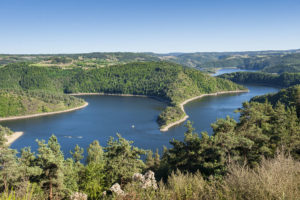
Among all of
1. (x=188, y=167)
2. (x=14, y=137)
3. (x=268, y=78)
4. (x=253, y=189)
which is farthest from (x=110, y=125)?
(x=268, y=78)

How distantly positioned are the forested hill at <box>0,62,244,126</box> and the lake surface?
82.1 feet

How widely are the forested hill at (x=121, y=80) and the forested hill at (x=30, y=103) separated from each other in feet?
131

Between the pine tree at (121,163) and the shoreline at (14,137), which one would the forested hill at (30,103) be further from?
the pine tree at (121,163)

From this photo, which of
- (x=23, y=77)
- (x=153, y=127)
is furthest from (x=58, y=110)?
(x=23, y=77)

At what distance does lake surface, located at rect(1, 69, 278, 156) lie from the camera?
2119 inches

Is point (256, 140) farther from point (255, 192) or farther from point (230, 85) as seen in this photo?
point (230, 85)

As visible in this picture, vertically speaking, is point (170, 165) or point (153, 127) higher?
point (170, 165)

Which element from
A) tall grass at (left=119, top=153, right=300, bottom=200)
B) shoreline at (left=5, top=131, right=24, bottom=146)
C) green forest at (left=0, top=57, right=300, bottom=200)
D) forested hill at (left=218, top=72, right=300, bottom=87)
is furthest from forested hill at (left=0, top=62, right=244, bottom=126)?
tall grass at (left=119, top=153, right=300, bottom=200)

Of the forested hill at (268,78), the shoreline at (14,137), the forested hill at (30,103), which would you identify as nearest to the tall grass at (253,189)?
the shoreline at (14,137)

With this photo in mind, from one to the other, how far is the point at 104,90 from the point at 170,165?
4658 inches

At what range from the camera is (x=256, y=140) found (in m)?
17.2

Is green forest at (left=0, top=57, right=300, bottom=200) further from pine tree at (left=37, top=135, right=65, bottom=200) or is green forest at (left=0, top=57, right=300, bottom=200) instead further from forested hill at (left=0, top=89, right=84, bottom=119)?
forested hill at (left=0, top=89, right=84, bottom=119)

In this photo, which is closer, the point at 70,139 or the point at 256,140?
the point at 256,140

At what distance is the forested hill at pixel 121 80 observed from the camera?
121 meters
